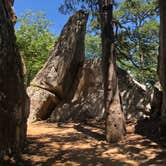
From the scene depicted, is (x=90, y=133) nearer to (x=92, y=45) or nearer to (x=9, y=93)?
(x=9, y=93)

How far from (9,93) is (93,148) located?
253 cm

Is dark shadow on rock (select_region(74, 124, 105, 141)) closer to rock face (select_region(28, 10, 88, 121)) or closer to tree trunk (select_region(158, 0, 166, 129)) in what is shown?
tree trunk (select_region(158, 0, 166, 129))

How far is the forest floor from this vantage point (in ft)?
20.0

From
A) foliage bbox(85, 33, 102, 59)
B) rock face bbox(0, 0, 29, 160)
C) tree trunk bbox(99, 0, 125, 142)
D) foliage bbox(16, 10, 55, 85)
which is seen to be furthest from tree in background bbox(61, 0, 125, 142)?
foliage bbox(85, 33, 102, 59)

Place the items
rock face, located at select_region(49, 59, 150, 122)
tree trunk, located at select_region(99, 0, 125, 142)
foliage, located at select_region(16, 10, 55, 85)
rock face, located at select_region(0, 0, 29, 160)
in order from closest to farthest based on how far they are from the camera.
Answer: rock face, located at select_region(0, 0, 29, 160) → tree trunk, located at select_region(99, 0, 125, 142) → rock face, located at select_region(49, 59, 150, 122) → foliage, located at select_region(16, 10, 55, 85)

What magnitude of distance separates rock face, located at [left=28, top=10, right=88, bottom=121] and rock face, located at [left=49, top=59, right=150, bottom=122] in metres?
0.44

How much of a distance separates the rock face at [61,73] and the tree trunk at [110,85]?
4.26m

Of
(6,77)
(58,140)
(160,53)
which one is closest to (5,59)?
(6,77)

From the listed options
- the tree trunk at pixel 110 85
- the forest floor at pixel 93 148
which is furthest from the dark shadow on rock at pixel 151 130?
the tree trunk at pixel 110 85

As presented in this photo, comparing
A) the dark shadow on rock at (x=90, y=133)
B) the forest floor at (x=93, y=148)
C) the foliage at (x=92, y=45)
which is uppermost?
the foliage at (x=92, y=45)

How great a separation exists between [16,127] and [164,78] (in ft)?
12.3

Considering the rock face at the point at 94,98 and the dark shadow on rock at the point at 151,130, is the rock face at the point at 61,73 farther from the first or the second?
the dark shadow on rock at the point at 151,130

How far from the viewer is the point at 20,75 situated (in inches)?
259

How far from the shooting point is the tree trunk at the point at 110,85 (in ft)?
25.1
